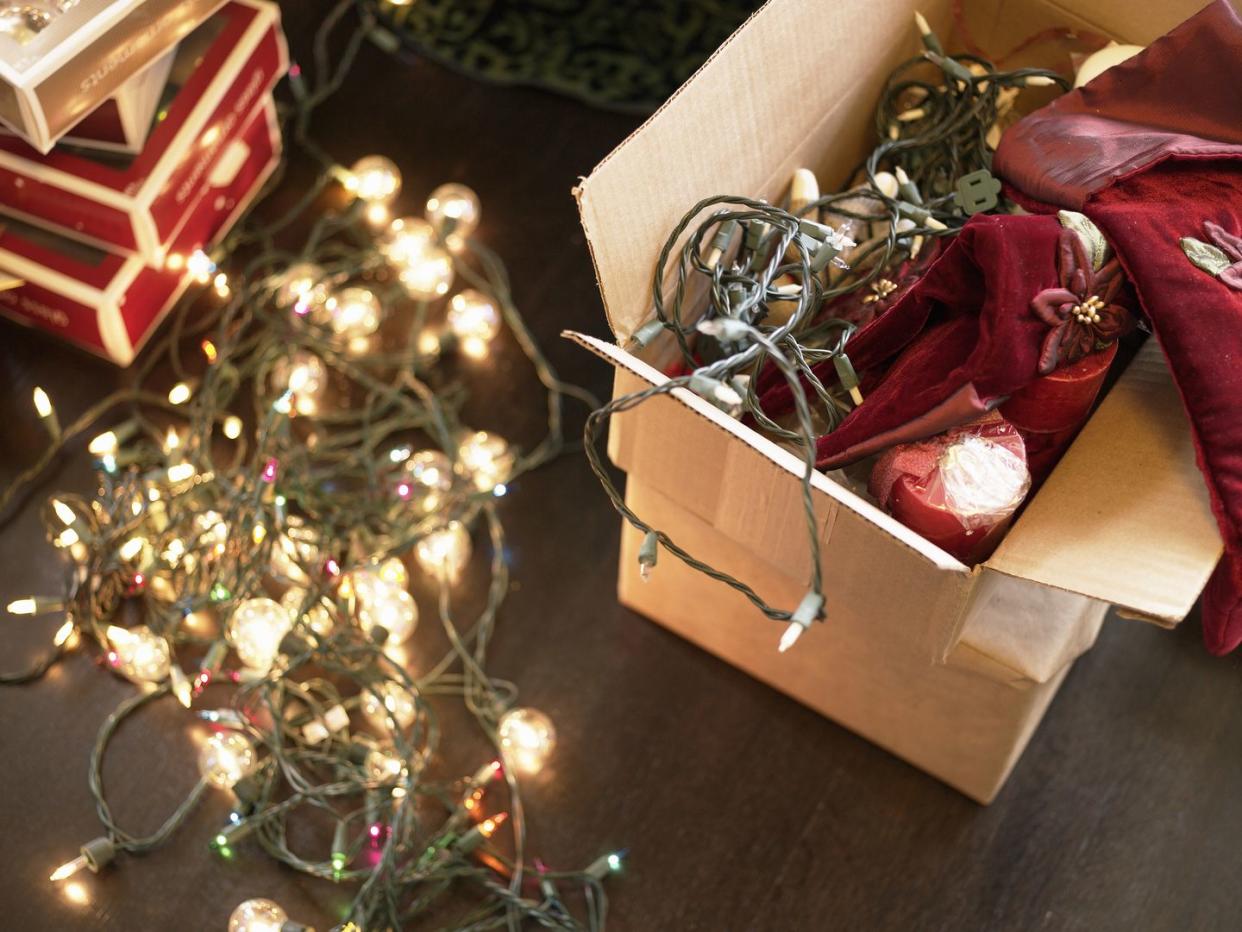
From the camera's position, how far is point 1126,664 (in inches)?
48.8

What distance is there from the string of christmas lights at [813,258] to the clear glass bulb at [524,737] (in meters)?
0.19

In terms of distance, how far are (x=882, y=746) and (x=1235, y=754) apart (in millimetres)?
314

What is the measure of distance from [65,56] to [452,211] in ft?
1.23

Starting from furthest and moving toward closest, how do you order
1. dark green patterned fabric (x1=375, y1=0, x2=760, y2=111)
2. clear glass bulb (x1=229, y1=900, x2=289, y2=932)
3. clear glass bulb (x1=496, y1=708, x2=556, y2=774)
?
dark green patterned fabric (x1=375, y1=0, x2=760, y2=111) < clear glass bulb (x1=496, y1=708, x2=556, y2=774) < clear glass bulb (x1=229, y1=900, x2=289, y2=932)

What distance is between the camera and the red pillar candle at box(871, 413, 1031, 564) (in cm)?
91

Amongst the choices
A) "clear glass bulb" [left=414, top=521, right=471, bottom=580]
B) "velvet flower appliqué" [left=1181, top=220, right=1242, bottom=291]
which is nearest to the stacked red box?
"clear glass bulb" [left=414, top=521, right=471, bottom=580]

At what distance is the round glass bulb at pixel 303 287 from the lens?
131 cm

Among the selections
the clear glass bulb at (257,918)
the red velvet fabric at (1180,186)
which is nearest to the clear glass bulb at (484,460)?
the clear glass bulb at (257,918)

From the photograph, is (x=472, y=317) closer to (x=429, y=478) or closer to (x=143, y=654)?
(x=429, y=478)

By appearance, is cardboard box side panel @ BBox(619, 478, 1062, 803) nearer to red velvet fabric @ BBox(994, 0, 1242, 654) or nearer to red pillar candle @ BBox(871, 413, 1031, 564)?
red pillar candle @ BBox(871, 413, 1031, 564)

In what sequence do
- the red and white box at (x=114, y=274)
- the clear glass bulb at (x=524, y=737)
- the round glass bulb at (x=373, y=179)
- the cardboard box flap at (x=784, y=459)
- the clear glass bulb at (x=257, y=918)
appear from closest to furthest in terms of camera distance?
the cardboard box flap at (x=784, y=459) < the clear glass bulb at (x=257, y=918) < the clear glass bulb at (x=524, y=737) < the red and white box at (x=114, y=274) < the round glass bulb at (x=373, y=179)

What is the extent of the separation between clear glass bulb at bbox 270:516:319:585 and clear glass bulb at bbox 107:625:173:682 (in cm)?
12

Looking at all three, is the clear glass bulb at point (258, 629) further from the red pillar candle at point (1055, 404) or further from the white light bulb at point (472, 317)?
the red pillar candle at point (1055, 404)

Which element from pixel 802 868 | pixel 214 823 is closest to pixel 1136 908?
pixel 802 868
